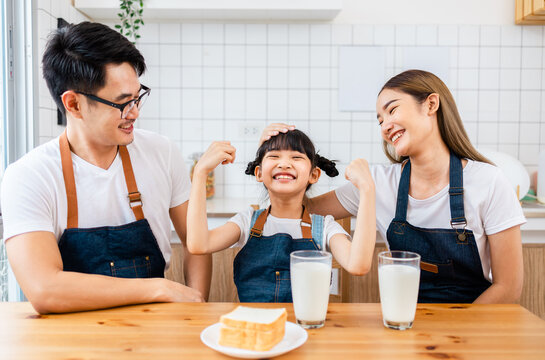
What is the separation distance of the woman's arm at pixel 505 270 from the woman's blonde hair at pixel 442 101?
0.90 feet

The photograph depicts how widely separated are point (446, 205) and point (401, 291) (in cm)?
64

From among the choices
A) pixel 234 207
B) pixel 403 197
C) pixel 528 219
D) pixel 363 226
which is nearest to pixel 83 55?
pixel 363 226

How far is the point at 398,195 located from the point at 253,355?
2.91ft

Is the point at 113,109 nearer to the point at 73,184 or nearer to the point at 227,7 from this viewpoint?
the point at 73,184

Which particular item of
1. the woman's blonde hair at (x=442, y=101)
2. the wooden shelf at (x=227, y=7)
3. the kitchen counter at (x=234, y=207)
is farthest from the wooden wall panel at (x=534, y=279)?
the wooden shelf at (x=227, y=7)

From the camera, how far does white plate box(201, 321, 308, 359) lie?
2.61 feet

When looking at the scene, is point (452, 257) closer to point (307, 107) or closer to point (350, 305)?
point (350, 305)

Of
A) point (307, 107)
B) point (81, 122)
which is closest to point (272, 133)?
point (81, 122)

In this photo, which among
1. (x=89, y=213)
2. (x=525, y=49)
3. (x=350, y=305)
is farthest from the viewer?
(x=525, y=49)

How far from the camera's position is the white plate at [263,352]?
794 millimetres

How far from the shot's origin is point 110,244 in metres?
1.32

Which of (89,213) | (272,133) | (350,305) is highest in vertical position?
(272,133)

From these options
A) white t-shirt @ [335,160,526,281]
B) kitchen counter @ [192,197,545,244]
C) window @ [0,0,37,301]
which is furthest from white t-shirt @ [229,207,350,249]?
window @ [0,0,37,301]

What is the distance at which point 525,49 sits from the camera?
9.30 ft
